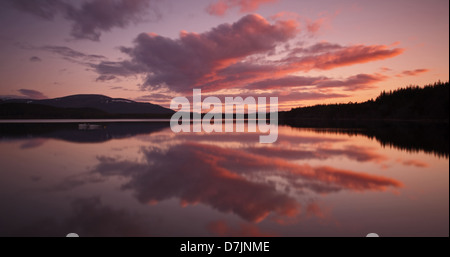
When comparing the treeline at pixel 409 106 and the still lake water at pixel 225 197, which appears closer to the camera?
the still lake water at pixel 225 197

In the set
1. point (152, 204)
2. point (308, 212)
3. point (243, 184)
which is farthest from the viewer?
point (243, 184)

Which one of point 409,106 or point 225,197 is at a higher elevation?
point 409,106

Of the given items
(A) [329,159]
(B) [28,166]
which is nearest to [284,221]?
(A) [329,159]

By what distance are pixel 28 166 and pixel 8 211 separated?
9129 mm

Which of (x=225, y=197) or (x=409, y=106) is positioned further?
(x=409, y=106)

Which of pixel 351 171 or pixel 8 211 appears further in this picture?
pixel 351 171

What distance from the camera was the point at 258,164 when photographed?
16.2 m

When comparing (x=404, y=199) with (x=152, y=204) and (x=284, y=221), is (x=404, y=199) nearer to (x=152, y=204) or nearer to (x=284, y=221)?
(x=284, y=221)

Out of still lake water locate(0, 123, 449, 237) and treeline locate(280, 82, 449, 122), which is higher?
treeline locate(280, 82, 449, 122)

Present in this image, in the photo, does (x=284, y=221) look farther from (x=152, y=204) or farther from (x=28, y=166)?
(x=28, y=166)

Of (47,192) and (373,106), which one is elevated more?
(373,106)

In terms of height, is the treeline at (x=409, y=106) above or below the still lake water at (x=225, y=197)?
above

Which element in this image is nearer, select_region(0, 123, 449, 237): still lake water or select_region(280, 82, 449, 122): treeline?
select_region(0, 123, 449, 237): still lake water

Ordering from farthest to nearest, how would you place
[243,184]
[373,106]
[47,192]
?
[373,106] → [243,184] → [47,192]
